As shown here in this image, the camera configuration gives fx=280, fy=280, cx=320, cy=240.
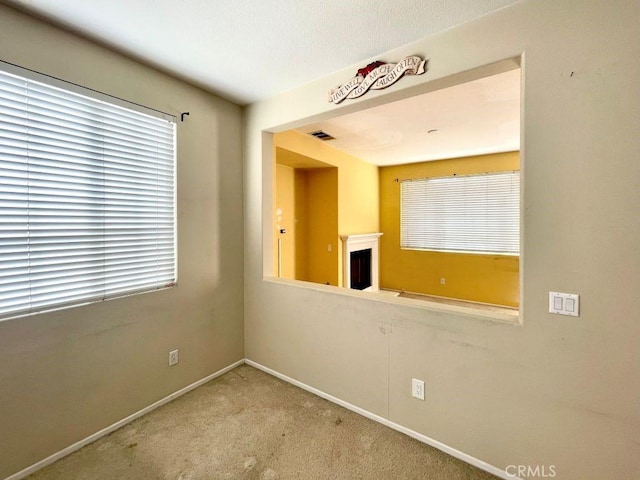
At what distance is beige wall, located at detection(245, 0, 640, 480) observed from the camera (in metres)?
1.29

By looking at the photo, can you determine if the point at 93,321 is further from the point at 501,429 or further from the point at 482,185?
the point at 482,185

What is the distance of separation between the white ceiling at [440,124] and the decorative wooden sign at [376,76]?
32.0 inches

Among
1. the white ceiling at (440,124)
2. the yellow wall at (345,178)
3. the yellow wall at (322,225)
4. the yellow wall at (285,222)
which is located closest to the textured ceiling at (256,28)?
the white ceiling at (440,124)

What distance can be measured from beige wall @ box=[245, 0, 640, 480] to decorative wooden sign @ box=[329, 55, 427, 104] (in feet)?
0.18

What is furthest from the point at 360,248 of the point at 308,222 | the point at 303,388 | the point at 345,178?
the point at 303,388

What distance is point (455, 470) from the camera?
1.65 m

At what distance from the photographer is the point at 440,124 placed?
130 inches

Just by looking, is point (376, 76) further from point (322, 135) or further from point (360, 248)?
point (360, 248)

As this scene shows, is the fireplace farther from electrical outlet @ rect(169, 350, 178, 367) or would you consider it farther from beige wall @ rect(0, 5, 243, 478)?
electrical outlet @ rect(169, 350, 178, 367)

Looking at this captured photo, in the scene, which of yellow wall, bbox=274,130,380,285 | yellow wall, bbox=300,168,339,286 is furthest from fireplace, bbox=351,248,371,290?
yellow wall, bbox=300,168,339,286

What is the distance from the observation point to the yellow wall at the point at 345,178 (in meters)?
3.64

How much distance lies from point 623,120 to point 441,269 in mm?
4445

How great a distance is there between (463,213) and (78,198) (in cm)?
537

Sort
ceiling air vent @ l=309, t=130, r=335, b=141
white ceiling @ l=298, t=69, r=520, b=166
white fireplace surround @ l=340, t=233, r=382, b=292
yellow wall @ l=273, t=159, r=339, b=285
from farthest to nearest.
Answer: white fireplace surround @ l=340, t=233, r=382, b=292 → yellow wall @ l=273, t=159, r=339, b=285 → ceiling air vent @ l=309, t=130, r=335, b=141 → white ceiling @ l=298, t=69, r=520, b=166
